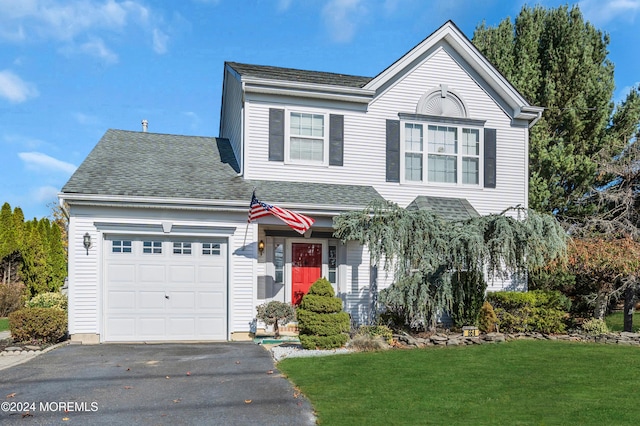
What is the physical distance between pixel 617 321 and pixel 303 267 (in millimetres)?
11353

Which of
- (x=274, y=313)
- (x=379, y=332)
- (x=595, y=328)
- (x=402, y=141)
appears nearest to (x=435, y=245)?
(x=379, y=332)

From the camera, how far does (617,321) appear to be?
18.9m

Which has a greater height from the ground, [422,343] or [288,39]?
[288,39]

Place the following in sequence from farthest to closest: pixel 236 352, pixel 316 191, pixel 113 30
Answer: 1. pixel 316 191
2. pixel 113 30
3. pixel 236 352

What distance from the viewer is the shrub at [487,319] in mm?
13758

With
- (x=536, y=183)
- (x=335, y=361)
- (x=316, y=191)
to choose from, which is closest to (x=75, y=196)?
(x=316, y=191)

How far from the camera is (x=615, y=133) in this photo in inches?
856

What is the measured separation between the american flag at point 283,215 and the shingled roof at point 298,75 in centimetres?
387

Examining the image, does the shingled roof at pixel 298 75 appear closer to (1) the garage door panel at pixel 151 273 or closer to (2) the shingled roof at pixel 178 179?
(2) the shingled roof at pixel 178 179

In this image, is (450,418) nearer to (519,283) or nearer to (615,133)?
(519,283)

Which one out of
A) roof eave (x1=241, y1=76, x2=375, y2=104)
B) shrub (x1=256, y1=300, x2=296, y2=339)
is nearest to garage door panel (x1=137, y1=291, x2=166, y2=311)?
shrub (x1=256, y1=300, x2=296, y2=339)

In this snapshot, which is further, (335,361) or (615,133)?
(615,133)

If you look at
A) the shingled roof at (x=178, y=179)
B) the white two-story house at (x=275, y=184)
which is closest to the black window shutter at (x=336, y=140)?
the white two-story house at (x=275, y=184)

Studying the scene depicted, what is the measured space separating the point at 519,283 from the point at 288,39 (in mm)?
9764
